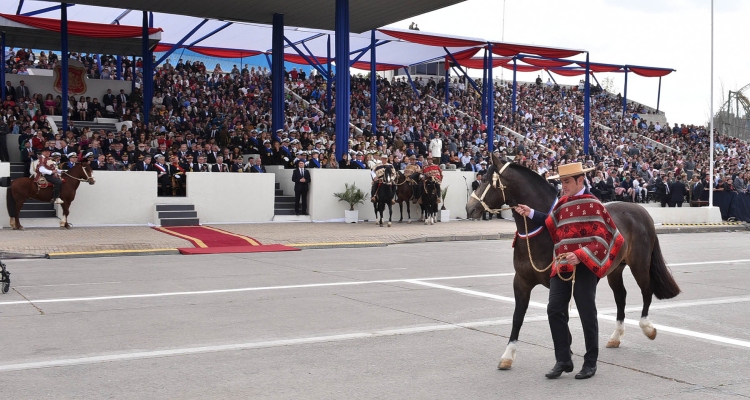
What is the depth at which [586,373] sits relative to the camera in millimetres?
6297

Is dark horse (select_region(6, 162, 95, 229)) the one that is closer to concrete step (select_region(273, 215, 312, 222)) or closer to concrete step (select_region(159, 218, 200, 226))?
concrete step (select_region(159, 218, 200, 226))

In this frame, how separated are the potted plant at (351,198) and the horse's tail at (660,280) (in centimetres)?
1714

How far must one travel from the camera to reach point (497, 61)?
43594 millimetres

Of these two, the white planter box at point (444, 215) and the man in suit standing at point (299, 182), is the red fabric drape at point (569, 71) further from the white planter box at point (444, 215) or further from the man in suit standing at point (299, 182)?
the man in suit standing at point (299, 182)

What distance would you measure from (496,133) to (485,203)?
37.2 m

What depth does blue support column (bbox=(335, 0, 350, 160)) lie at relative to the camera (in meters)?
25.4

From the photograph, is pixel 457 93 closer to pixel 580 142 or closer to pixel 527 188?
pixel 580 142

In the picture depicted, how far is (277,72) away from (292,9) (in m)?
2.80

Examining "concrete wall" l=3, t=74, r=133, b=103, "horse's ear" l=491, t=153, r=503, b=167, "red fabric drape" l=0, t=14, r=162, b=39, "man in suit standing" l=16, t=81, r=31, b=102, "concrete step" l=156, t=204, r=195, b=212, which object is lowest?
"concrete step" l=156, t=204, r=195, b=212

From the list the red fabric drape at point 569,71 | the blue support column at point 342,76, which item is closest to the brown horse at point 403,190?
the blue support column at point 342,76

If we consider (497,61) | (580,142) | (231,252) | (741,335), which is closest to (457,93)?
(497,61)

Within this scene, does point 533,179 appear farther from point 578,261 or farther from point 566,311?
point 566,311

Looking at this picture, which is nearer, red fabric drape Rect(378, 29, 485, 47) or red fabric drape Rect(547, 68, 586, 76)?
red fabric drape Rect(378, 29, 485, 47)

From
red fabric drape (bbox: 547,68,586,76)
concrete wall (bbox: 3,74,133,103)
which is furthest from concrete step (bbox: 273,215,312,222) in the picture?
red fabric drape (bbox: 547,68,586,76)
